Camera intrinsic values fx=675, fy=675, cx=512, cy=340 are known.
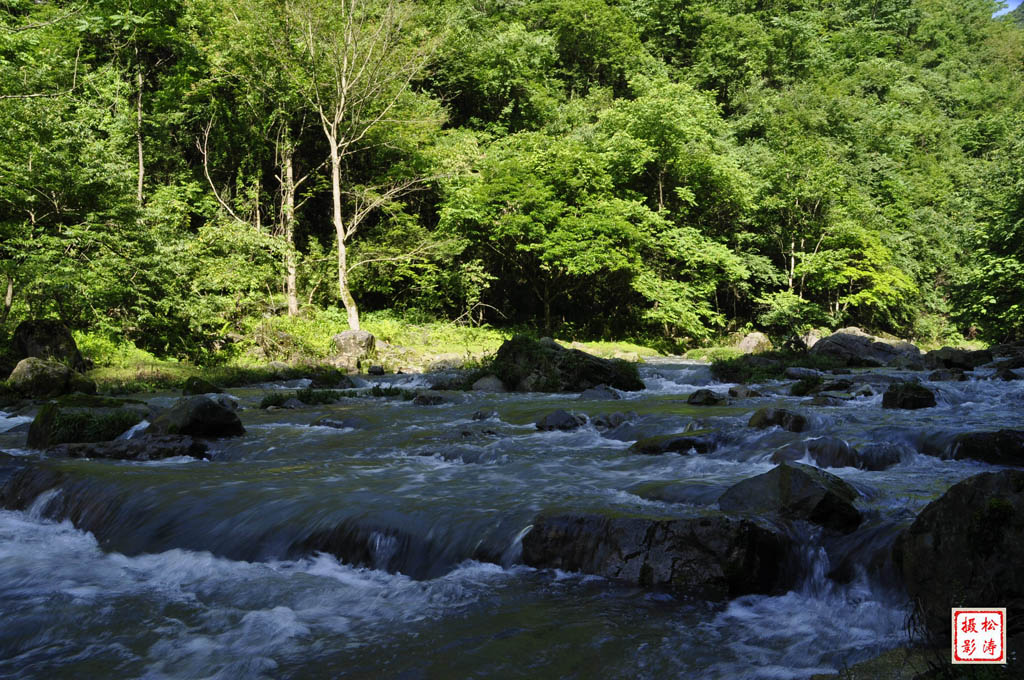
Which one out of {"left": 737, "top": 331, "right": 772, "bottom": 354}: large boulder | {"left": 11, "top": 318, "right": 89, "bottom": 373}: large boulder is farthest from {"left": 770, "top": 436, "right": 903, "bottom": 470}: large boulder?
{"left": 737, "top": 331, "right": 772, "bottom": 354}: large boulder

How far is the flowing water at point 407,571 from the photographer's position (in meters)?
3.69

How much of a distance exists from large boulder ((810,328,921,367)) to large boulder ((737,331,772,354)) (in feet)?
13.7

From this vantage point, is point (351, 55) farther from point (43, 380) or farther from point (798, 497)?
point (798, 497)

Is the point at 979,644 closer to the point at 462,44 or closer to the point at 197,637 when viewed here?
the point at 197,637

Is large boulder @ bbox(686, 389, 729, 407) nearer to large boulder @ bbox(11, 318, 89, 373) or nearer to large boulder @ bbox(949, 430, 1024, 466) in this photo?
large boulder @ bbox(949, 430, 1024, 466)

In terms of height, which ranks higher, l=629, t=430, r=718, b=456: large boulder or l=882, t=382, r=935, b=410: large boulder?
l=882, t=382, r=935, b=410: large boulder

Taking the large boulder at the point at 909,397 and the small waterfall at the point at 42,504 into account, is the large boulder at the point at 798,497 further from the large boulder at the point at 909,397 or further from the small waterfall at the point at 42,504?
the small waterfall at the point at 42,504

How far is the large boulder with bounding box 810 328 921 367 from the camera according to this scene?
20.0m

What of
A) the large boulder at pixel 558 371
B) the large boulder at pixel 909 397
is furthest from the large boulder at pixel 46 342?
the large boulder at pixel 909 397

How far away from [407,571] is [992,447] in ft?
19.2

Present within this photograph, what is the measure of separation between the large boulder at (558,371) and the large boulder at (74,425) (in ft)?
26.3

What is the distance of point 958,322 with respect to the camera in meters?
23.4

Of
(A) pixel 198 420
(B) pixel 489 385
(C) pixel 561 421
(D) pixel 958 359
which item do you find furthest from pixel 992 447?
(D) pixel 958 359

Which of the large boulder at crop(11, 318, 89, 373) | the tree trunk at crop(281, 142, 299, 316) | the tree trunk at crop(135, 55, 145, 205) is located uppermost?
the tree trunk at crop(135, 55, 145, 205)
